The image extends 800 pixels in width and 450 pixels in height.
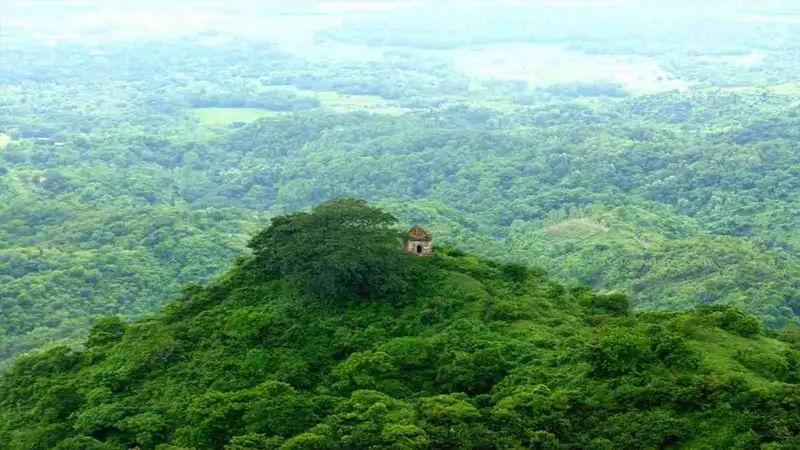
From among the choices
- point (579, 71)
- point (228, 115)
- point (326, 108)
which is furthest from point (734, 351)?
point (579, 71)

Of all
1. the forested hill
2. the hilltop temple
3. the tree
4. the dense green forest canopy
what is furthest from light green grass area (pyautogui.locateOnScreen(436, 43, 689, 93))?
the forested hill

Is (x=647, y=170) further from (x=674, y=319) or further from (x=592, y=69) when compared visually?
(x=592, y=69)

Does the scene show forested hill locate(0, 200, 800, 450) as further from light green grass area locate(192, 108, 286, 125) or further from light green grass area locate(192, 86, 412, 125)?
light green grass area locate(192, 108, 286, 125)

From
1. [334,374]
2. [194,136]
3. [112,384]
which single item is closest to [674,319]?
[334,374]

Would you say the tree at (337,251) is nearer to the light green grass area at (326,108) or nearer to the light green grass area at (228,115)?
the light green grass area at (326,108)

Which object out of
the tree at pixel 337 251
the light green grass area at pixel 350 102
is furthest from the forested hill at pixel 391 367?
the light green grass area at pixel 350 102

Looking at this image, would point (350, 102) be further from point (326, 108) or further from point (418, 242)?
point (418, 242)
